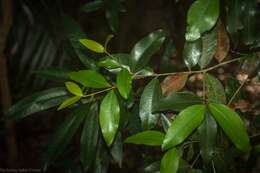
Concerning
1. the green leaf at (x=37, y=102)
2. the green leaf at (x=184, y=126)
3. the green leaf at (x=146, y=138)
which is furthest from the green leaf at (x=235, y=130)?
the green leaf at (x=37, y=102)

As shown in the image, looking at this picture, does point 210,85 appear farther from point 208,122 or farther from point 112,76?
point 112,76

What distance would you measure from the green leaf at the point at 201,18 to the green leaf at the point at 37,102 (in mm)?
362

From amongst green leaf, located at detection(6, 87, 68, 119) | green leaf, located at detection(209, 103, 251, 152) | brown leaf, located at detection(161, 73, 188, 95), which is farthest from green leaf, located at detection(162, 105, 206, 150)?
green leaf, located at detection(6, 87, 68, 119)

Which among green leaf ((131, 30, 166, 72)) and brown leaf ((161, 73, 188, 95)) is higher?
green leaf ((131, 30, 166, 72))

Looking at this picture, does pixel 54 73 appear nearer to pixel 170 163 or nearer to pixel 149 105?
pixel 149 105

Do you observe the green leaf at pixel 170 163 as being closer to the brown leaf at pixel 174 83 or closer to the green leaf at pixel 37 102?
the brown leaf at pixel 174 83

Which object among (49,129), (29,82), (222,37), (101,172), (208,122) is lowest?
(49,129)

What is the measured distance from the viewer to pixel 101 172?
0.98 meters

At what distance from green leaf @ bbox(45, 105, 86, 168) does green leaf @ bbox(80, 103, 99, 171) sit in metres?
0.02

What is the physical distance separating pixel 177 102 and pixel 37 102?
37cm

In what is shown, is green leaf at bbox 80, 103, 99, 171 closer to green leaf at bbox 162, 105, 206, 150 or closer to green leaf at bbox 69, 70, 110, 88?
green leaf at bbox 69, 70, 110, 88

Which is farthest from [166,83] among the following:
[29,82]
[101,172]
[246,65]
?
[29,82]

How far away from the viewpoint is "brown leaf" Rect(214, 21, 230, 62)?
0.88 meters

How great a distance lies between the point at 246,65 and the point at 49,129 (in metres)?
1.59
